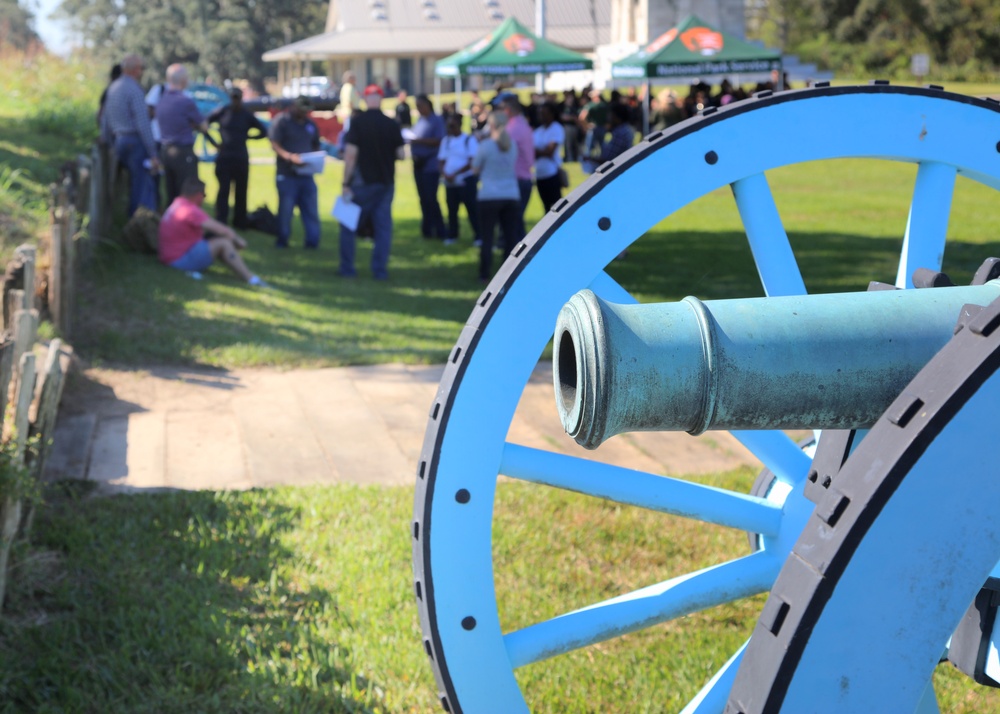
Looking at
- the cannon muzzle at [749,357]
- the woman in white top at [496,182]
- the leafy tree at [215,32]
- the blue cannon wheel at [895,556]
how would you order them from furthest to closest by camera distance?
the leafy tree at [215,32] < the woman in white top at [496,182] < the cannon muzzle at [749,357] < the blue cannon wheel at [895,556]

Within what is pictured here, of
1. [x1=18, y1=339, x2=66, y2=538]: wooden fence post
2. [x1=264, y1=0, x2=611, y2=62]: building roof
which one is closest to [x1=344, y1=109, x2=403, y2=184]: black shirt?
[x1=18, y1=339, x2=66, y2=538]: wooden fence post

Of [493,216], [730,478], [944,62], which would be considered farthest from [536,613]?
[944,62]

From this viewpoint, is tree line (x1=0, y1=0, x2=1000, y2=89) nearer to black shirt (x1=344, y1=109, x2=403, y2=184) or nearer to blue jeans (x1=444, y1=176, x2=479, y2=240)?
blue jeans (x1=444, y1=176, x2=479, y2=240)

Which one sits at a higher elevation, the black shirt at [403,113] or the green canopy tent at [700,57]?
the green canopy tent at [700,57]

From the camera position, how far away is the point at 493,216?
11547 mm

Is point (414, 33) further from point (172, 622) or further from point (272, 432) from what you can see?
point (172, 622)

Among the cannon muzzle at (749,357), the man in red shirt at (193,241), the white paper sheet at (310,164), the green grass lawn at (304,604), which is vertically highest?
the cannon muzzle at (749,357)

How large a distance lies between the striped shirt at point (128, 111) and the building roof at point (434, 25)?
61.0m

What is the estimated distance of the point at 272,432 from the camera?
621cm

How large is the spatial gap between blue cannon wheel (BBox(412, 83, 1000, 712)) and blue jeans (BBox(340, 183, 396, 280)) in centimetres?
945

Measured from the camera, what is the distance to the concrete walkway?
550 centimetres

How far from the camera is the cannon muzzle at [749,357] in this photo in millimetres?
1516

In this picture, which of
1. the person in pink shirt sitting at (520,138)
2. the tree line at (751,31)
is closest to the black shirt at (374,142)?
the person in pink shirt sitting at (520,138)

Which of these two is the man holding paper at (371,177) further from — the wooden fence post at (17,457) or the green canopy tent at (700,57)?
the green canopy tent at (700,57)
